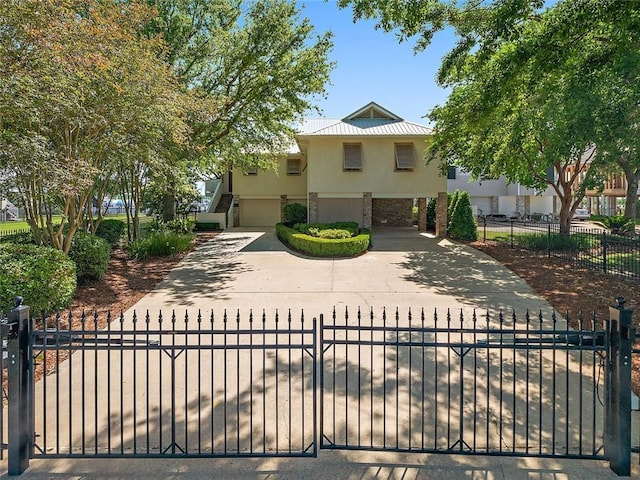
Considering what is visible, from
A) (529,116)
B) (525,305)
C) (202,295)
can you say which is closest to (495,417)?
(525,305)

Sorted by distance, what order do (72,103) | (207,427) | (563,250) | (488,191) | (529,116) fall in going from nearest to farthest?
(207,427), (72,103), (529,116), (563,250), (488,191)

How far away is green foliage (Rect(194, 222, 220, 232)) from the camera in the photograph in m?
24.1

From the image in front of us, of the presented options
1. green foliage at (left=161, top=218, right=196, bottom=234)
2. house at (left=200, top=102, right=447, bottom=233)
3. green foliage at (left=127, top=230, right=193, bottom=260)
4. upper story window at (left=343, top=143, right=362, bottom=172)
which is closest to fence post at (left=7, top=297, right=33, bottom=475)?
green foliage at (left=127, top=230, right=193, bottom=260)

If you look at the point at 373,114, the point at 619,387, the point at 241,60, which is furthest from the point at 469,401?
the point at 373,114

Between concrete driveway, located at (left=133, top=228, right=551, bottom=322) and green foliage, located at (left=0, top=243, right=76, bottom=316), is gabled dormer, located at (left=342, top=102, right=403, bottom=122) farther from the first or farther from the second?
green foliage, located at (left=0, top=243, right=76, bottom=316)

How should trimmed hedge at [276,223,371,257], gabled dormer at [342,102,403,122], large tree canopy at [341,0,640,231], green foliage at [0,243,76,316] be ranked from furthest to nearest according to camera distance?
gabled dormer at [342,102,403,122] → trimmed hedge at [276,223,371,257] → large tree canopy at [341,0,640,231] → green foliage at [0,243,76,316]

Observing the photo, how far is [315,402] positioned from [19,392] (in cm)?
232

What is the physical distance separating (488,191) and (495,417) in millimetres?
Result: 37466

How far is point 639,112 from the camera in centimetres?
1056

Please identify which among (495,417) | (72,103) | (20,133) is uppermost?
(72,103)

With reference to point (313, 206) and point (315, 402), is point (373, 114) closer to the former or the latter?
point (313, 206)

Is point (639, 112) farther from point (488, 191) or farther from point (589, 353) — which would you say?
point (488, 191)

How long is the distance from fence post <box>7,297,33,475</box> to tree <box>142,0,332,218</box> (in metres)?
11.2

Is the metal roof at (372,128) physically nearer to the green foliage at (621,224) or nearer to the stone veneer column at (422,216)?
the stone veneer column at (422,216)
